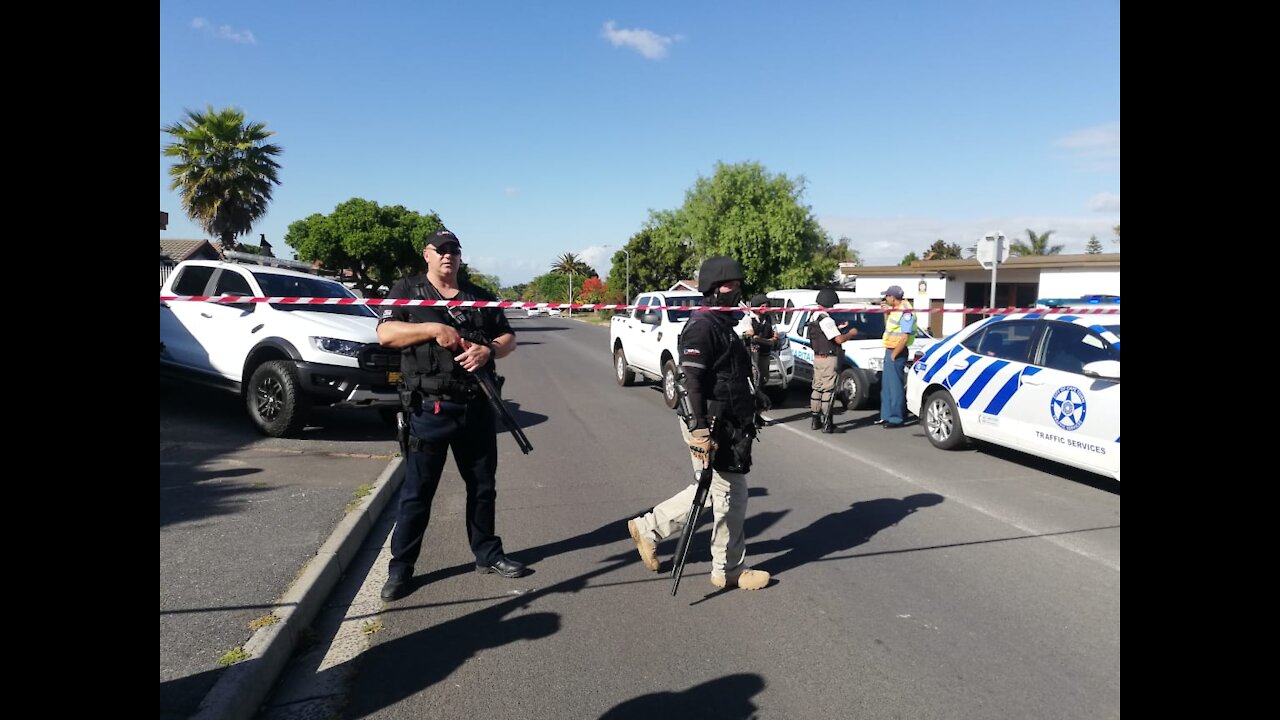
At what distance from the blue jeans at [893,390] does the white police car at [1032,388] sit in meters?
0.93

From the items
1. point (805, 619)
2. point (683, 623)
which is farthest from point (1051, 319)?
point (683, 623)

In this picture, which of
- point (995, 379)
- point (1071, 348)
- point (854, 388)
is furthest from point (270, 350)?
point (1071, 348)

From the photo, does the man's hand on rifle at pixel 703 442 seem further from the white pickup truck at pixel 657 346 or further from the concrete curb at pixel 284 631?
the white pickup truck at pixel 657 346

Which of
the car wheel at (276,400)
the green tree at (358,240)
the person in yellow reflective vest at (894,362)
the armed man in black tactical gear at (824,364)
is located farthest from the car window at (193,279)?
the green tree at (358,240)

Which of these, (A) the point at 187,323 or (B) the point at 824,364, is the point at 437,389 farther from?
(A) the point at 187,323

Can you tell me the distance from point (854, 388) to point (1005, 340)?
149 inches

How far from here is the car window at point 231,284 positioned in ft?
29.9

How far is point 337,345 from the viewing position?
8.22 metres

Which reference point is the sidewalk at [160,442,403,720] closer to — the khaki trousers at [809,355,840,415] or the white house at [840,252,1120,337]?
the khaki trousers at [809,355,840,415]
